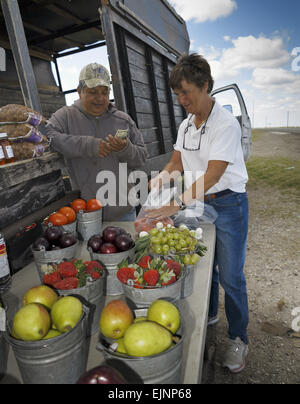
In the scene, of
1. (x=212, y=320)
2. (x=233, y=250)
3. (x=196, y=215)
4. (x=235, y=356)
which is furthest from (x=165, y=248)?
(x=212, y=320)

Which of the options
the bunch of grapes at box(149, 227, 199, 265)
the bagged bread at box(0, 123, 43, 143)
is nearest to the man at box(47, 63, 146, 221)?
the bagged bread at box(0, 123, 43, 143)

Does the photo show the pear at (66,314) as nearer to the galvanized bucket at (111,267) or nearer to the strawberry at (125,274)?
the strawberry at (125,274)

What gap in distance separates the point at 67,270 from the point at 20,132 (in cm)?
130

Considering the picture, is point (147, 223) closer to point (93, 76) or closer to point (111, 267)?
point (111, 267)

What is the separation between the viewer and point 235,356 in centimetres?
272

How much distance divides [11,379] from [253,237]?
5.94 meters

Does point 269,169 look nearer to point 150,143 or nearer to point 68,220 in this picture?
point 150,143

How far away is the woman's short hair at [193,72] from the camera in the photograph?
→ 2.17m

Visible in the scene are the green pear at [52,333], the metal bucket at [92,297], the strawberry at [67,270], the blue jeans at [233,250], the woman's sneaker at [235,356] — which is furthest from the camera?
the woman's sneaker at [235,356]

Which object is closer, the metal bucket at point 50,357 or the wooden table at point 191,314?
the metal bucket at point 50,357

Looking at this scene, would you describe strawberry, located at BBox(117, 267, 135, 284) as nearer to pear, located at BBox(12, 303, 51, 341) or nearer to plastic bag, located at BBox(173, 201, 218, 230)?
pear, located at BBox(12, 303, 51, 341)

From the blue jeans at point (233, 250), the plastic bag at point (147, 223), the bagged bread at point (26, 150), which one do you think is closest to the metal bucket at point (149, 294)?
the plastic bag at point (147, 223)

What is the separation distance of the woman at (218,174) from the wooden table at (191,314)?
0.32 m
